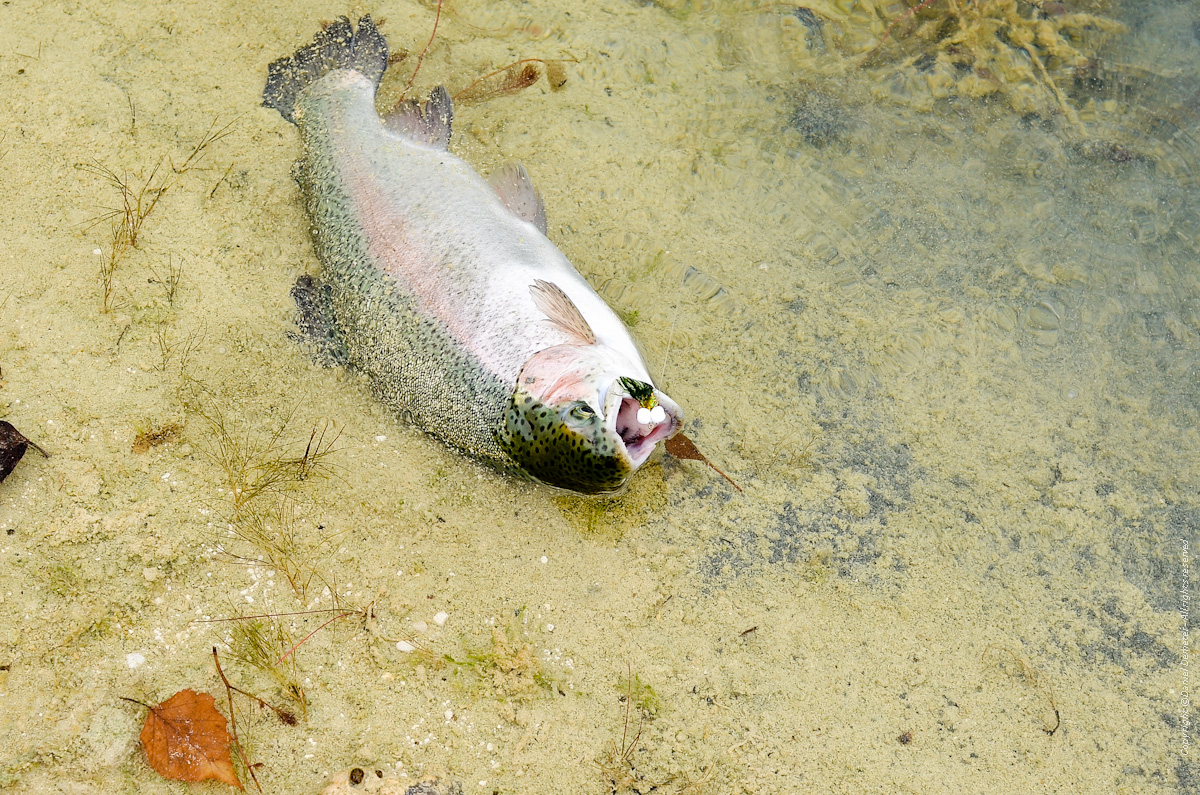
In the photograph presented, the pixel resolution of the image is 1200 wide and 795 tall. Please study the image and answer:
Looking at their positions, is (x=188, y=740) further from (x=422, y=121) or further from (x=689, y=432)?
(x=422, y=121)

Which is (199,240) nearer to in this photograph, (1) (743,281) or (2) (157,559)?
(2) (157,559)

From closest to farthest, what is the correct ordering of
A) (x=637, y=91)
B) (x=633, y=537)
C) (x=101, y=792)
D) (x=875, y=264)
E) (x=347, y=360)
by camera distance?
(x=101, y=792) < (x=633, y=537) < (x=347, y=360) < (x=875, y=264) < (x=637, y=91)

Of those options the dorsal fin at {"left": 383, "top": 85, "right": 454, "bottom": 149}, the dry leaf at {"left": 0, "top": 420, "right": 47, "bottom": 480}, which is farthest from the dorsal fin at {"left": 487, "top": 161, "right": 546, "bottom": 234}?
the dry leaf at {"left": 0, "top": 420, "right": 47, "bottom": 480}

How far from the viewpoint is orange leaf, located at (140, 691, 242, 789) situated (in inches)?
116

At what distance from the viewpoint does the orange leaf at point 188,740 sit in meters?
2.96

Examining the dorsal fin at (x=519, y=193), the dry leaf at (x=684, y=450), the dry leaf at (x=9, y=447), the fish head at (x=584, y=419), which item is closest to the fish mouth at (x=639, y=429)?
the fish head at (x=584, y=419)

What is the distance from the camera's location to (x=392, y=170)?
4031mm

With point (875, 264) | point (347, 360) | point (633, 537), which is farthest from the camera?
point (875, 264)

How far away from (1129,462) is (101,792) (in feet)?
14.7

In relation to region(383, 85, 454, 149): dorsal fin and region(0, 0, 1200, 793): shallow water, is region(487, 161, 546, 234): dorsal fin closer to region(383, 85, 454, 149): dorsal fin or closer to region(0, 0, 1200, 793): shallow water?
region(0, 0, 1200, 793): shallow water

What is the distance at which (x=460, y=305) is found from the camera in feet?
12.0

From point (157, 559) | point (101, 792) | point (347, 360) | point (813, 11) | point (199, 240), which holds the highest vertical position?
point (813, 11)

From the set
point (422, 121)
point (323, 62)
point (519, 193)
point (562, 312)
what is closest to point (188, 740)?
point (562, 312)

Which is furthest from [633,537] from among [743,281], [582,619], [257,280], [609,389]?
[257,280]
